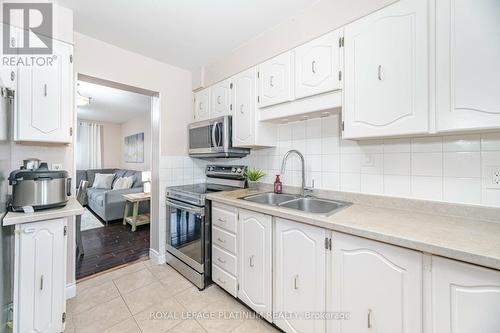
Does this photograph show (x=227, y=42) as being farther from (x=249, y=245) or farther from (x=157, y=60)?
(x=249, y=245)

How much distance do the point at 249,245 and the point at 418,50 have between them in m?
1.63

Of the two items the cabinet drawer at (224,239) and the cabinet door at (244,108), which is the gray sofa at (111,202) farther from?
the cabinet door at (244,108)

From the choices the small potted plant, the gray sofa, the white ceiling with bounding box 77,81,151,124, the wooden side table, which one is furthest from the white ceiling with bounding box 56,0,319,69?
the gray sofa

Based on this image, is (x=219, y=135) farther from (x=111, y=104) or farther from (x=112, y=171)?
(x=112, y=171)

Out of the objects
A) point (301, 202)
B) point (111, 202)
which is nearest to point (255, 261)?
point (301, 202)

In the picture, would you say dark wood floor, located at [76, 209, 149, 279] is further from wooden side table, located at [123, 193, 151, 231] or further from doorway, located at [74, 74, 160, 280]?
wooden side table, located at [123, 193, 151, 231]

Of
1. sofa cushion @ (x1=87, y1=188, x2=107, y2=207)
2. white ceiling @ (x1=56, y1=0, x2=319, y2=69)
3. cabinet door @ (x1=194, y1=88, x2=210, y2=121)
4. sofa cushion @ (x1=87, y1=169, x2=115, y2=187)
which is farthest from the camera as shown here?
sofa cushion @ (x1=87, y1=169, x2=115, y2=187)

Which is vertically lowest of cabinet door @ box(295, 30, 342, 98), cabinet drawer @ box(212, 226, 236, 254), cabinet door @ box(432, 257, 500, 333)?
cabinet drawer @ box(212, 226, 236, 254)

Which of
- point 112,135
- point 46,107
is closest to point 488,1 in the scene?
point 46,107

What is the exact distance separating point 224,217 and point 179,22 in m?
1.72

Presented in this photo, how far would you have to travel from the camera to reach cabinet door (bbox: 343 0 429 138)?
116 centimetres

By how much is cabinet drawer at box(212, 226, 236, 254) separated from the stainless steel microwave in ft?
2.65

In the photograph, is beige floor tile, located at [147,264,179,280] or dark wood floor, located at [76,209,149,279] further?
dark wood floor, located at [76,209,149,279]

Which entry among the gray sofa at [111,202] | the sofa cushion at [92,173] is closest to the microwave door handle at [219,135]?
the gray sofa at [111,202]
